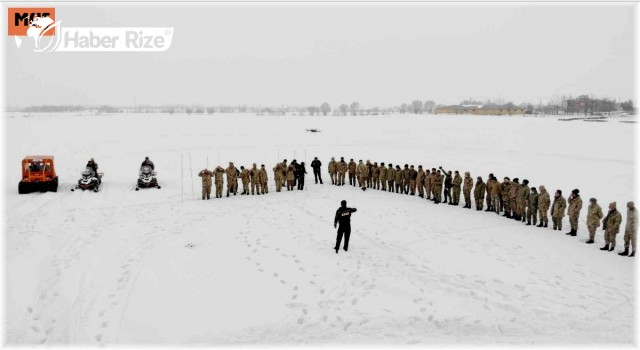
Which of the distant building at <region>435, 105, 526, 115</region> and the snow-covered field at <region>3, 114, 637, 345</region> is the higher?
the distant building at <region>435, 105, 526, 115</region>

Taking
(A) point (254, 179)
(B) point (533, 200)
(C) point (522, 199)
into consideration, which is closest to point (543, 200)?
(B) point (533, 200)

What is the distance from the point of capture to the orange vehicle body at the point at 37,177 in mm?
18766

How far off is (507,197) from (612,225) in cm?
388

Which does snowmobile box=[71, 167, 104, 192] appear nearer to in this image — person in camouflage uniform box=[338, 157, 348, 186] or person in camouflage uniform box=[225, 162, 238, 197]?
person in camouflage uniform box=[225, 162, 238, 197]

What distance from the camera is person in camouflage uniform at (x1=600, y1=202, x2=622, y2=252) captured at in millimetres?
11266

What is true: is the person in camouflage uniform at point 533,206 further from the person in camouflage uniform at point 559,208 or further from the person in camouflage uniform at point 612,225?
the person in camouflage uniform at point 612,225

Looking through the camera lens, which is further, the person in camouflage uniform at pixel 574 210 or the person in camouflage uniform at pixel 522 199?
the person in camouflage uniform at pixel 522 199

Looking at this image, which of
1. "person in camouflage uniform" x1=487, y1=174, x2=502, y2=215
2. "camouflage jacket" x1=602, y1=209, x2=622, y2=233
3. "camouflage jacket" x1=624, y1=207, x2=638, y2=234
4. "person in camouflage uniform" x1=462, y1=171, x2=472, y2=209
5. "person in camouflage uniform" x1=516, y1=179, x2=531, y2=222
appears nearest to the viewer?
"camouflage jacket" x1=624, y1=207, x2=638, y2=234

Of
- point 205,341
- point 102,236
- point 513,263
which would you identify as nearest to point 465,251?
point 513,263

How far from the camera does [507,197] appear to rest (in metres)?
15.0

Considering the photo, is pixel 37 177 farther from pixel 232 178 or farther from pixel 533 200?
pixel 533 200

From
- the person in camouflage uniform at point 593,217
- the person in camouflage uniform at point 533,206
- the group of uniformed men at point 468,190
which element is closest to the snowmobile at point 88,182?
the group of uniformed men at point 468,190

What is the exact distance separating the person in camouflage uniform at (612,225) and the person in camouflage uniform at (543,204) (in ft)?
7.19

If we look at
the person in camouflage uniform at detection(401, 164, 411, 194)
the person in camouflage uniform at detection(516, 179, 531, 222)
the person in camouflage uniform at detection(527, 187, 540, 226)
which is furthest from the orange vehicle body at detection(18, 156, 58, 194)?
the person in camouflage uniform at detection(527, 187, 540, 226)
